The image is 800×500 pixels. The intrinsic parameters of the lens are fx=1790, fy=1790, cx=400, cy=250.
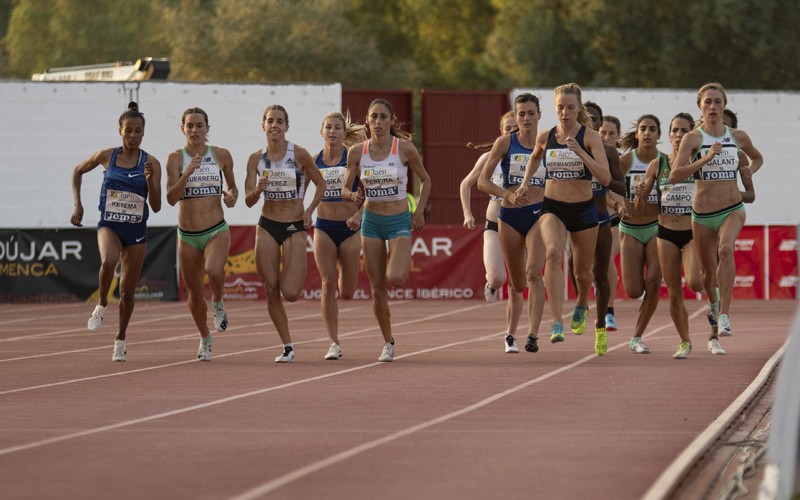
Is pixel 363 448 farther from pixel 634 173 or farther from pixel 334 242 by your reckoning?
pixel 634 173

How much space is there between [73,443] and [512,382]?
4689 mm

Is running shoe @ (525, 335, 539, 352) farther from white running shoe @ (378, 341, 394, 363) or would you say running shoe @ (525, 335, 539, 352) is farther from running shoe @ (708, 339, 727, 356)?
running shoe @ (708, 339, 727, 356)

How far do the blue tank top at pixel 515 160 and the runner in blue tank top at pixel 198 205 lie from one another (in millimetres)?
2583

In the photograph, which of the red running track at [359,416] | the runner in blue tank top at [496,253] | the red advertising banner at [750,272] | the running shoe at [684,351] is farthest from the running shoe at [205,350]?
the red advertising banner at [750,272]

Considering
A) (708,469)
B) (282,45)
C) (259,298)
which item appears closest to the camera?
(708,469)

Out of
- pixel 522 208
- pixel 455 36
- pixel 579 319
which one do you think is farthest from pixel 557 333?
pixel 455 36

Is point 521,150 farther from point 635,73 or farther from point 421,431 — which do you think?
point 635,73

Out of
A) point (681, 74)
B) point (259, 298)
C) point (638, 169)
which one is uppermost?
point (681, 74)

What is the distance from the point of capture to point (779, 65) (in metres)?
60.1

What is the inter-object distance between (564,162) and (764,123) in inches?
967

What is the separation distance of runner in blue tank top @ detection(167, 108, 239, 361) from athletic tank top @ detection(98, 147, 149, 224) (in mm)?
448

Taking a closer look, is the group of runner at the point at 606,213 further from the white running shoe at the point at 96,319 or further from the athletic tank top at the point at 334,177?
the white running shoe at the point at 96,319

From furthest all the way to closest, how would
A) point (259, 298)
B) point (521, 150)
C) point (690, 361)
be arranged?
point (259, 298) < point (521, 150) < point (690, 361)

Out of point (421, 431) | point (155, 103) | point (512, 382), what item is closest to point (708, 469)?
point (421, 431)
